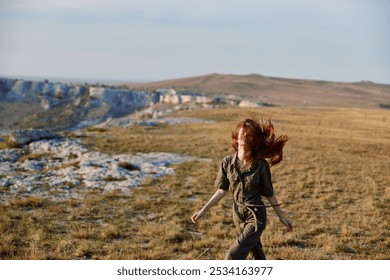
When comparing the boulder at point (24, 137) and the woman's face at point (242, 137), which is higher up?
the woman's face at point (242, 137)

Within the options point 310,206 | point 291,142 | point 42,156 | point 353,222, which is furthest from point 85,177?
point 291,142

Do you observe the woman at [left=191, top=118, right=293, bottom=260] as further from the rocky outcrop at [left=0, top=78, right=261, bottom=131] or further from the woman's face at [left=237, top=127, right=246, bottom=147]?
the rocky outcrop at [left=0, top=78, right=261, bottom=131]

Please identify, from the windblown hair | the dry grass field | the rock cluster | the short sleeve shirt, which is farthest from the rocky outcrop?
the windblown hair

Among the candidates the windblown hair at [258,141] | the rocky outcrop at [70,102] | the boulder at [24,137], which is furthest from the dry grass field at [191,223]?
the rocky outcrop at [70,102]

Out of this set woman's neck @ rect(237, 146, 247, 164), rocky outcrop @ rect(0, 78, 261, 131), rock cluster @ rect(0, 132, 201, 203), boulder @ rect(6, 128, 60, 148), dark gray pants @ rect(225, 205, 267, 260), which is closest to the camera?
dark gray pants @ rect(225, 205, 267, 260)

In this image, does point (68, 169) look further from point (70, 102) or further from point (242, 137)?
point (70, 102)

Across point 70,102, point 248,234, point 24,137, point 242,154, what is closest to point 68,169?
point 24,137

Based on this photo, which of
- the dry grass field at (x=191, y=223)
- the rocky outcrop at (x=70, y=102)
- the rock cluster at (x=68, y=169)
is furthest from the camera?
the rocky outcrop at (x=70, y=102)

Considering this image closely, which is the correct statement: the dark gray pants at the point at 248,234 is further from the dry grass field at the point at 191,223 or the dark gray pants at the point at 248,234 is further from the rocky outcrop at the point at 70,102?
the rocky outcrop at the point at 70,102

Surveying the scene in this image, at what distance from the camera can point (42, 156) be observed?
1603 cm

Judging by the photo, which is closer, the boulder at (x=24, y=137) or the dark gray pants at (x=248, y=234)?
the dark gray pants at (x=248, y=234)

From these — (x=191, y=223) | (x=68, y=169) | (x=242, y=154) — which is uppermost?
(x=242, y=154)

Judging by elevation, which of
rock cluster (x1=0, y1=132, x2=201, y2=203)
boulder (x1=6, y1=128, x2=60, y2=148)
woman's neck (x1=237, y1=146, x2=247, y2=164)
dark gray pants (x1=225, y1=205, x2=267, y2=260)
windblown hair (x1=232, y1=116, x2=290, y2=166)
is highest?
windblown hair (x1=232, y1=116, x2=290, y2=166)

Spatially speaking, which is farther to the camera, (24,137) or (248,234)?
(24,137)
